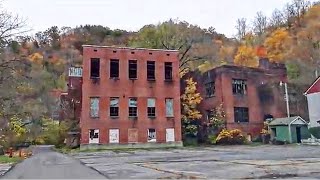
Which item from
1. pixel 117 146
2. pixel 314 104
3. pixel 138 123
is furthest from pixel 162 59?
pixel 314 104

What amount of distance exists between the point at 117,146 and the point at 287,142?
18129mm

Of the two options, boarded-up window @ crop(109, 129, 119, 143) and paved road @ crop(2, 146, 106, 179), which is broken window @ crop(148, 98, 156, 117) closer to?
boarded-up window @ crop(109, 129, 119, 143)

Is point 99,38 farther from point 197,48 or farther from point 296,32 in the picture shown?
point 296,32

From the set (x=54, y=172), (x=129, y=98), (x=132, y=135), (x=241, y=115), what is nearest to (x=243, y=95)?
(x=241, y=115)

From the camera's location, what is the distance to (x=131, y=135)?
121 feet

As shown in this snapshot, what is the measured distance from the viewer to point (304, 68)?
5122 cm

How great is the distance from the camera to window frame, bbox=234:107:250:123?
138 ft

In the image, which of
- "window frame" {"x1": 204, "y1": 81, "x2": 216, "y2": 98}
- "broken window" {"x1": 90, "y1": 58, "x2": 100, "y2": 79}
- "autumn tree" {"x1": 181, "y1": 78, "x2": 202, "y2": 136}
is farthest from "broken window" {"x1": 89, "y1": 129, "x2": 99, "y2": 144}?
"window frame" {"x1": 204, "y1": 81, "x2": 216, "y2": 98}

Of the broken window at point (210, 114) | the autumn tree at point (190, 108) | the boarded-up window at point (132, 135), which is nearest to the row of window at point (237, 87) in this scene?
the broken window at point (210, 114)

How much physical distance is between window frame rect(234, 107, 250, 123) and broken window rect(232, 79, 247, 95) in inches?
77.7

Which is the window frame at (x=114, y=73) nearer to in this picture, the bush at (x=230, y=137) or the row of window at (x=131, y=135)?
the row of window at (x=131, y=135)

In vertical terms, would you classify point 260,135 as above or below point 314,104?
below

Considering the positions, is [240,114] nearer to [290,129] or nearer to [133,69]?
[290,129]

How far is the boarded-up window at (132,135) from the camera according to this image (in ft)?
121
